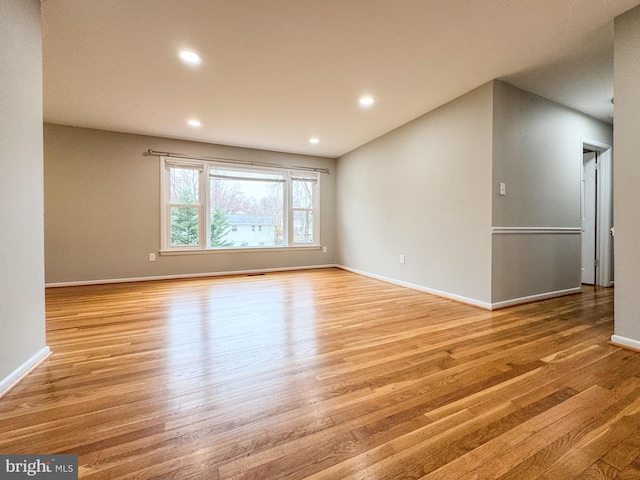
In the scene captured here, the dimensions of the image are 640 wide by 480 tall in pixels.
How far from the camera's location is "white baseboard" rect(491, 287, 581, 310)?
9.29 ft

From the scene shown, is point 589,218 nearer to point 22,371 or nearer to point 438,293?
point 438,293

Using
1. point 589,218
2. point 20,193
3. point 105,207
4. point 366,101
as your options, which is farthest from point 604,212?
point 105,207

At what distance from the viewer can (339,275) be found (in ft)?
16.3

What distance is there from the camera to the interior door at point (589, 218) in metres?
3.92

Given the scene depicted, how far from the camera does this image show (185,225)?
4.74m

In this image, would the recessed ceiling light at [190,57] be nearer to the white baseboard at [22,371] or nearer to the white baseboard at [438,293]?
the white baseboard at [22,371]

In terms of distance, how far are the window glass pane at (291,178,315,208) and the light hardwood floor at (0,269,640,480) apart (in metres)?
3.42

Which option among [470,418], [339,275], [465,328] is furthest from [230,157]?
[470,418]

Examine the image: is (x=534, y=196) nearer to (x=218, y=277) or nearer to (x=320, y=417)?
(x=320, y=417)

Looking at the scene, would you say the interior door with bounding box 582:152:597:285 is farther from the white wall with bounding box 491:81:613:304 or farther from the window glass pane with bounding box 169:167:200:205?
the window glass pane with bounding box 169:167:200:205

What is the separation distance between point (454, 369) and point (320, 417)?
35.9 inches

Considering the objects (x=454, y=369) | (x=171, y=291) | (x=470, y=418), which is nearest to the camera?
(x=470, y=418)

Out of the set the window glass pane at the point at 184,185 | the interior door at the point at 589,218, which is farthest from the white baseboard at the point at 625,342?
the window glass pane at the point at 184,185

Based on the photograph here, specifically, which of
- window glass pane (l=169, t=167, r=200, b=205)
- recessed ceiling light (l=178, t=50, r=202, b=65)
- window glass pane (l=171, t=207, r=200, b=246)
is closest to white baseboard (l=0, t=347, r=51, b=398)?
recessed ceiling light (l=178, t=50, r=202, b=65)
